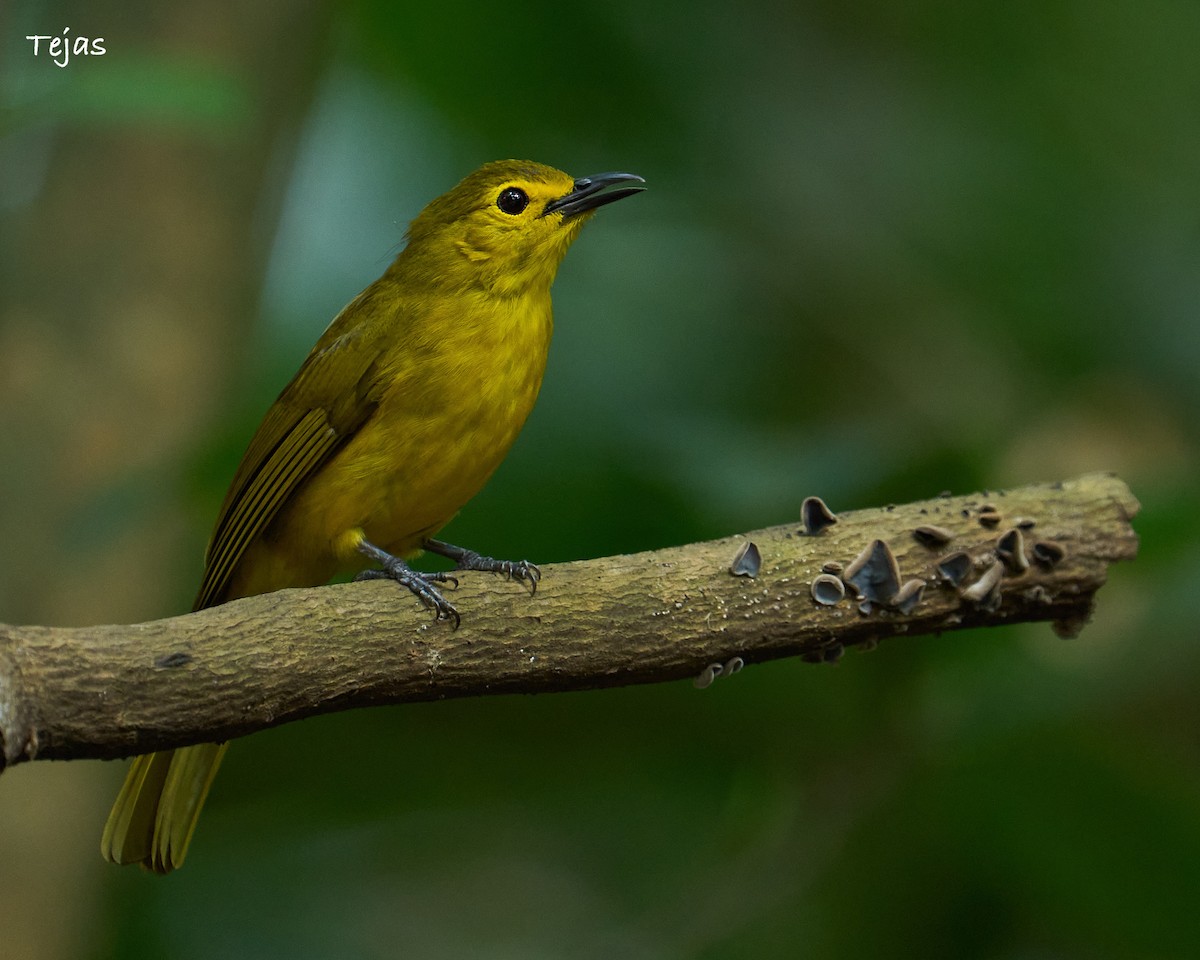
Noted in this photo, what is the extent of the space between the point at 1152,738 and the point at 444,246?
99.6 inches

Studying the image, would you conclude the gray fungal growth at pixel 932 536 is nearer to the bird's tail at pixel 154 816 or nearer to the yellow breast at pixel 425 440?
the yellow breast at pixel 425 440

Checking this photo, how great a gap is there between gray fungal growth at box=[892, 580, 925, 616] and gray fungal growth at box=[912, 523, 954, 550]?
0.09 metres

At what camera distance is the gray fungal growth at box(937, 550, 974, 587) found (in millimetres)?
2744

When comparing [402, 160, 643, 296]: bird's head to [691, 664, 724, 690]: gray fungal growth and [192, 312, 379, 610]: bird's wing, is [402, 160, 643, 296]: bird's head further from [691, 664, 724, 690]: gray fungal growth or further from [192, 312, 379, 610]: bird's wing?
[691, 664, 724, 690]: gray fungal growth

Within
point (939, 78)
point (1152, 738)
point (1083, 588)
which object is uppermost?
point (939, 78)

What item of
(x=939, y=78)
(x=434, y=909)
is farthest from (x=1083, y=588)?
(x=939, y=78)

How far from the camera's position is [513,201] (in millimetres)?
3871

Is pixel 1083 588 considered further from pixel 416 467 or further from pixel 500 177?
pixel 500 177

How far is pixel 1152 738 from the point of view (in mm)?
4379

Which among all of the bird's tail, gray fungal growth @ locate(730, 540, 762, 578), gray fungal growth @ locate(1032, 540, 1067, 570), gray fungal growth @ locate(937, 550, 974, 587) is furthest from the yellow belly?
gray fungal growth @ locate(1032, 540, 1067, 570)

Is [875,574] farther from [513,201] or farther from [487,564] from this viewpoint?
[513,201]

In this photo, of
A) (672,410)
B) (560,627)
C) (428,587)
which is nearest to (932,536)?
(560,627)

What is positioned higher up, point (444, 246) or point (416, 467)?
point (444, 246)

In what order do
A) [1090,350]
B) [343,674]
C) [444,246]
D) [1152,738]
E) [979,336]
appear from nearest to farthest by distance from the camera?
[343,674]
[444,246]
[1152,738]
[1090,350]
[979,336]
